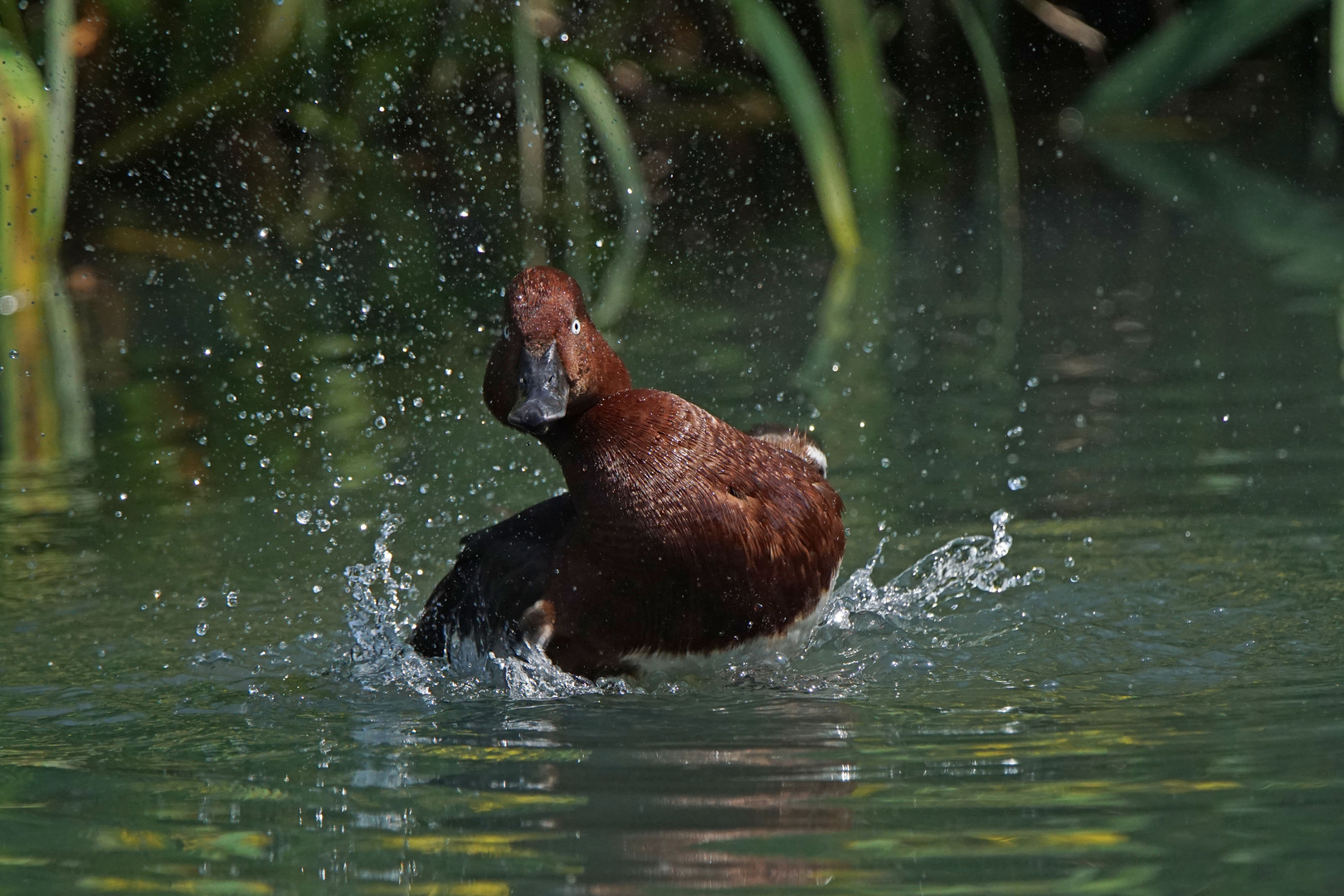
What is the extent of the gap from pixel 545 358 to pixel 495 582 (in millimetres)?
598

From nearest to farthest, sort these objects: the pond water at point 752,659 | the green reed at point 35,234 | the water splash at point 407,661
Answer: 1. the pond water at point 752,659
2. the water splash at point 407,661
3. the green reed at point 35,234

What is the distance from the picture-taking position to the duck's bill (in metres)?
3.52

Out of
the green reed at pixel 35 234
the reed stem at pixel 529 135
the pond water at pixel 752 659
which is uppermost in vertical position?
the reed stem at pixel 529 135

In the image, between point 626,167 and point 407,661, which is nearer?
point 407,661

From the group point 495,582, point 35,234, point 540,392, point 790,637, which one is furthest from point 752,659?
point 35,234

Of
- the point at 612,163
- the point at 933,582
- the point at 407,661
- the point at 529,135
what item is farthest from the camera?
the point at 529,135

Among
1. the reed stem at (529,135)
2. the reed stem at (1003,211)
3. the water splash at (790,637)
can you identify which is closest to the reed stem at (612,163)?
the reed stem at (529,135)

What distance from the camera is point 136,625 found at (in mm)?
4449

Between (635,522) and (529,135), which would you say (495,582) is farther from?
(529,135)

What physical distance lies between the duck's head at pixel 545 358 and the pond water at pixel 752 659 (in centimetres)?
59

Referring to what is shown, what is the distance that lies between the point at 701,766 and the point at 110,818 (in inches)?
39.7

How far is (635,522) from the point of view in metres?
3.58

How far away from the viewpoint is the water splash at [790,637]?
371 cm

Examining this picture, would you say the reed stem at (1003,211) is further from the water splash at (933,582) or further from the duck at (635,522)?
the duck at (635,522)
